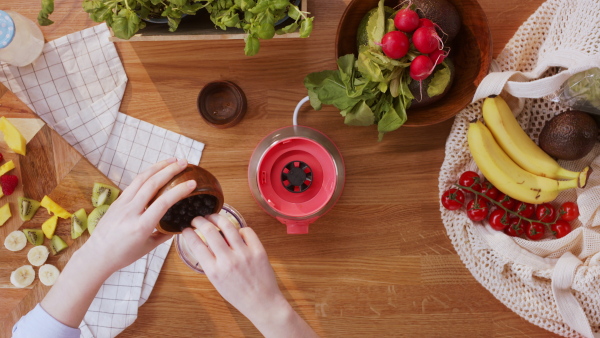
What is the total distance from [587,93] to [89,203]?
3.60 feet

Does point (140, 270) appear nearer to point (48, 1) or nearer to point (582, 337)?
point (48, 1)

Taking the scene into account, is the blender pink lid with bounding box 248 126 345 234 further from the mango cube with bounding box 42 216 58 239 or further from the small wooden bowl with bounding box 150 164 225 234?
the mango cube with bounding box 42 216 58 239

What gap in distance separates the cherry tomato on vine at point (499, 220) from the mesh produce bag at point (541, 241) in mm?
17

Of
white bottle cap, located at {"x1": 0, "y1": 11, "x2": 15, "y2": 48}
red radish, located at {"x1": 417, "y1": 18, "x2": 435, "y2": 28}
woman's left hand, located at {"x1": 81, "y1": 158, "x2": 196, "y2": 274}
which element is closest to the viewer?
woman's left hand, located at {"x1": 81, "y1": 158, "x2": 196, "y2": 274}

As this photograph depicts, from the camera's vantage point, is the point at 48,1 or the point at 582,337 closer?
the point at 48,1

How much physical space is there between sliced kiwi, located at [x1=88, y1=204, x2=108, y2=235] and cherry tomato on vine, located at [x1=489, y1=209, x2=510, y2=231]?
2.84 feet

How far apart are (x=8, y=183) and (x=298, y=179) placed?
645 mm

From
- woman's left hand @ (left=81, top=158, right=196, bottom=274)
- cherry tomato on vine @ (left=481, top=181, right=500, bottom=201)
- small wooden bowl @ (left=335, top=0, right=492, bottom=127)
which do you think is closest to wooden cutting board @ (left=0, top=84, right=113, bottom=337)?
woman's left hand @ (left=81, top=158, right=196, bottom=274)

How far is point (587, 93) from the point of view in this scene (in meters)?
0.91

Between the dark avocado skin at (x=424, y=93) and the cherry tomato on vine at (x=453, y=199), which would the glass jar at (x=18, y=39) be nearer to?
the dark avocado skin at (x=424, y=93)

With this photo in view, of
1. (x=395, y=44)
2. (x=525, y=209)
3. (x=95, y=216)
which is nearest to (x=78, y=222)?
(x=95, y=216)

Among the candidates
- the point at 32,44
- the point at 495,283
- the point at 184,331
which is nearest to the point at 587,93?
the point at 495,283

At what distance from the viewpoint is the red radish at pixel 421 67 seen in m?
0.81

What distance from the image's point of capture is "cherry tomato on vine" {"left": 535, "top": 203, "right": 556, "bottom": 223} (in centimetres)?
98
